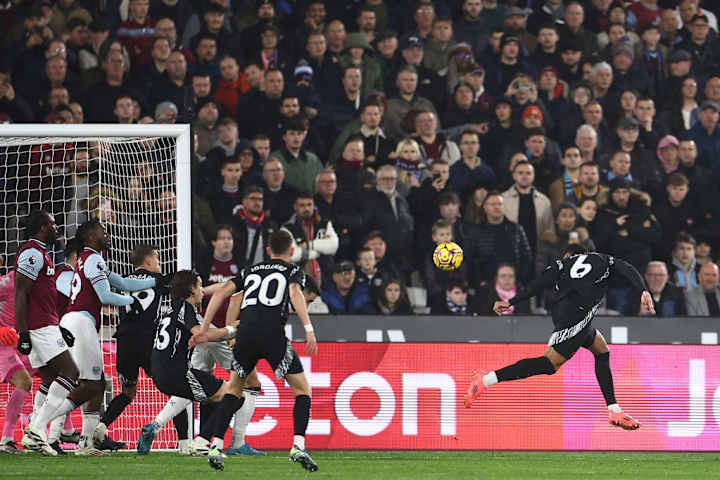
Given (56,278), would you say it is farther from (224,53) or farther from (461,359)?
(224,53)

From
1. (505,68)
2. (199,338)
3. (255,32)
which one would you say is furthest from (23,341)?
(505,68)

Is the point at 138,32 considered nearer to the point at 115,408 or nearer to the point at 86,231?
the point at 86,231

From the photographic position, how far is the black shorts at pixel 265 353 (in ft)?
27.9

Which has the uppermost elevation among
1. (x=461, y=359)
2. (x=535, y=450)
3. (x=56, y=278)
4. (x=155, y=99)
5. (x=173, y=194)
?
(x=155, y=99)

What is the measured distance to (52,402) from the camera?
945 cm

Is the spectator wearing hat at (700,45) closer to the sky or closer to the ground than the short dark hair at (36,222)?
closer to the sky

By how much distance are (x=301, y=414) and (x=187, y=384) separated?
1.34 m

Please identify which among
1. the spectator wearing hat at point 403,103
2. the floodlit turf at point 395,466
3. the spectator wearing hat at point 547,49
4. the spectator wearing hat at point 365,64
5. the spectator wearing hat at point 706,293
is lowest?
the floodlit turf at point 395,466

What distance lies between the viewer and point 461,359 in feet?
36.5

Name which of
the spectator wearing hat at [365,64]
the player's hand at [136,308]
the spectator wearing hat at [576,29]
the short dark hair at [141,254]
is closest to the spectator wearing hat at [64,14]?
the spectator wearing hat at [365,64]

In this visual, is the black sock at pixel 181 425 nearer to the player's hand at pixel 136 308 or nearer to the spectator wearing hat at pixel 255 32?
the player's hand at pixel 136 308

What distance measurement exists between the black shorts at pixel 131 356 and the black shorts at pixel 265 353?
146cm

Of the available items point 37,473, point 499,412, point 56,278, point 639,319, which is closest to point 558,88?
point 639,319

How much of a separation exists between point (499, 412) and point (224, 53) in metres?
5.64
